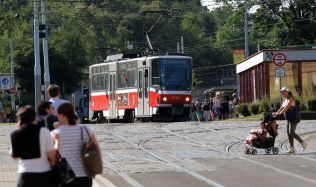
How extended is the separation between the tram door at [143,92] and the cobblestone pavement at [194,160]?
11287 mm

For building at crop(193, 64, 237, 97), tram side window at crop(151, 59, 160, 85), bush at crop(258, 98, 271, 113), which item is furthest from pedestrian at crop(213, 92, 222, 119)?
building at crop(193, 64, 237, 97)

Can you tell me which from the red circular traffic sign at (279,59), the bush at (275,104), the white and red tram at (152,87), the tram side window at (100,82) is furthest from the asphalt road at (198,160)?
the tram side window at (100,82)

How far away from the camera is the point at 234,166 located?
68.0ft

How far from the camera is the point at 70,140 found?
35.1 feet

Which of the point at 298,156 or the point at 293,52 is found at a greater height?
the point at 293,52

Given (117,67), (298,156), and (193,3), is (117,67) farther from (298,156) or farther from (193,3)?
(193,3)

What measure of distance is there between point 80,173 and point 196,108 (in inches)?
1756

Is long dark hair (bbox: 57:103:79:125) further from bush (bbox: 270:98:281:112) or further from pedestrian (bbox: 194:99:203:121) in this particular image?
pedestrian (bbox: 194:99:203:121)

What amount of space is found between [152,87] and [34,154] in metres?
34.0

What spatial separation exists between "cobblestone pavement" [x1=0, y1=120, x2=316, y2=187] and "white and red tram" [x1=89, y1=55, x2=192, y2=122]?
10.8 m

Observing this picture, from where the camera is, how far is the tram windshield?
44.2 meters

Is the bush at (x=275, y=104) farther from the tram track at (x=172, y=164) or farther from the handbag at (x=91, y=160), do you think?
the handbag at (x=91, y=160)

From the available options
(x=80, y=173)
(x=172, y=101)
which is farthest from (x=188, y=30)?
(x=80, y=173)

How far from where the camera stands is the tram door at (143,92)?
1754 inches
